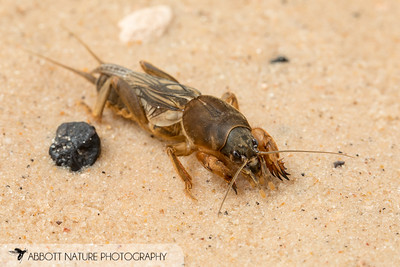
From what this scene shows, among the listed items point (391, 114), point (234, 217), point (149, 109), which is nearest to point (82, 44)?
point (149, 109)

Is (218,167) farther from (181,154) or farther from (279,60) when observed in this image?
(279,60)

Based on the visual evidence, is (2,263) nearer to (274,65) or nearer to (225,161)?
(225,161)

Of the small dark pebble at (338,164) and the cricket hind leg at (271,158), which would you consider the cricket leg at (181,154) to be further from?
the small dark pebble at (338,164)

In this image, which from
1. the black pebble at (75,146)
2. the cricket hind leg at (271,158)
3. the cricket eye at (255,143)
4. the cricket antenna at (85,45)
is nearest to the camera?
the cricket eye at (255,143)

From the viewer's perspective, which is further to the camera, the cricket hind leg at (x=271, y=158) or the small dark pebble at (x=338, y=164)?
the small dark pebble at (x=338, y=164)

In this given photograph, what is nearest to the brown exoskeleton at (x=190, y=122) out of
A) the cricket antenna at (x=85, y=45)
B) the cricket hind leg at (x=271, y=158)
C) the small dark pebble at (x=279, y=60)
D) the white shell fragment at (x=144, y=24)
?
the cricket hind leg at (x=271, y=158)

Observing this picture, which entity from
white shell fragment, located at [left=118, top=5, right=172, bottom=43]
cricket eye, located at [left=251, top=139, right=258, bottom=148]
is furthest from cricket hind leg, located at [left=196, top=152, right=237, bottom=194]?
white shell fragment, located at [left=118, top=5, right=172, bottom=43]

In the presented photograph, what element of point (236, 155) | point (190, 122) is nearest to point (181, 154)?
point (190, 122)

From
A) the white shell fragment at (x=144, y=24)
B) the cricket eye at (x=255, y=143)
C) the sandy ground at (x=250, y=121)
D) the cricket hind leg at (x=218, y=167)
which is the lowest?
the sandy ground at (x=250, y=121)
